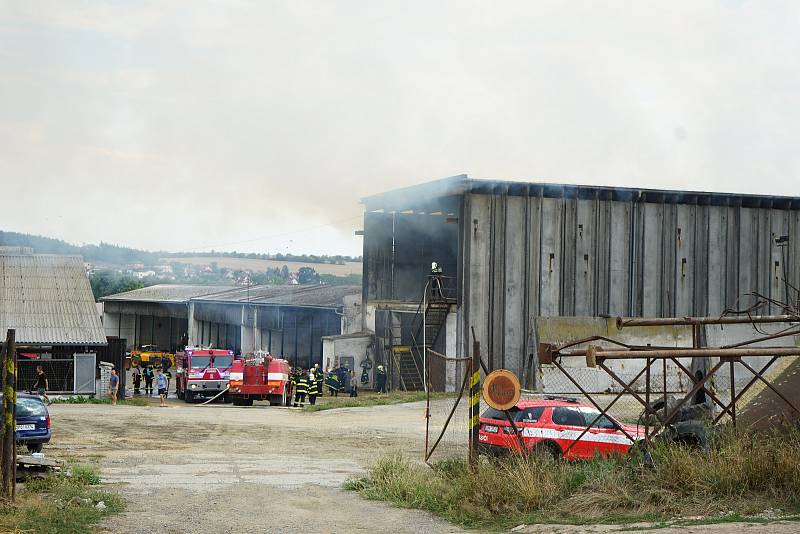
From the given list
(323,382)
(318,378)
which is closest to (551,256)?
(318,378)

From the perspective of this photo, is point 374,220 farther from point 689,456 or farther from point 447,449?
point 689,456

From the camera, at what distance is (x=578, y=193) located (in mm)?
36312

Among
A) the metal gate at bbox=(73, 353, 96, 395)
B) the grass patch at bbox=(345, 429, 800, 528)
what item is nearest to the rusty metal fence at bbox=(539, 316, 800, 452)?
the grass patch at bbox=(345, 429, 800, 528)

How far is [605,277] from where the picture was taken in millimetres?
36594

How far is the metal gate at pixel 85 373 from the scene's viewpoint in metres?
32.3

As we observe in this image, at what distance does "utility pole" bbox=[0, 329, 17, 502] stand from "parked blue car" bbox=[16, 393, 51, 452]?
4.92 m

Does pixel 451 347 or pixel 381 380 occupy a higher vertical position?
pixel 451 347

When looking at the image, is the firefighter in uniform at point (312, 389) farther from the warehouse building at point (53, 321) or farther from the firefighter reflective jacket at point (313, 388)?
the warehouse building at point (53, 321)

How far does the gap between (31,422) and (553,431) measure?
30.6 feet

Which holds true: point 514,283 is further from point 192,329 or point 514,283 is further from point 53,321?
point 192,329

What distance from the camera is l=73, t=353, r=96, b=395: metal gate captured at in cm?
3231

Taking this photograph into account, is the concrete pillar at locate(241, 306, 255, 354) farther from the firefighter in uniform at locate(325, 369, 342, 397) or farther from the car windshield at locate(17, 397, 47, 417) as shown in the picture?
the car windshield at locate(17, 397, 47, 417)

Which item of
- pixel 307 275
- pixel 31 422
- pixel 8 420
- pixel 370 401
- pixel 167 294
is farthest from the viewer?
pixel 307 275

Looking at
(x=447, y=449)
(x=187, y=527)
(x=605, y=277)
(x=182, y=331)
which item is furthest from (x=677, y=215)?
(x=182, y=331)
